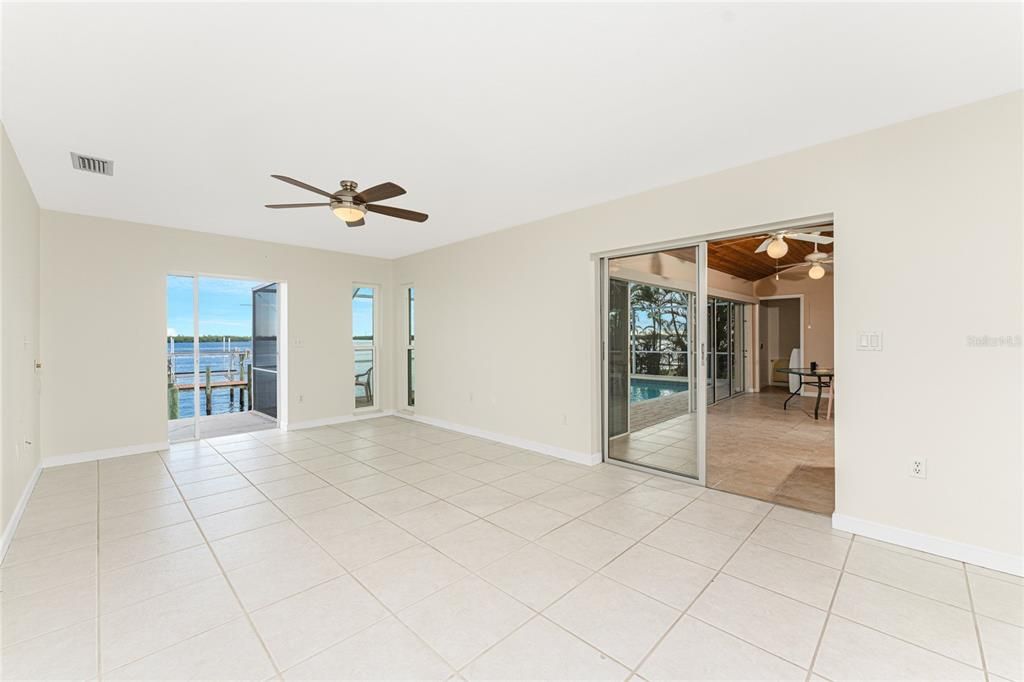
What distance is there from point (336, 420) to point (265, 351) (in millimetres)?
1676

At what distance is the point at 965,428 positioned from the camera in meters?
2.48

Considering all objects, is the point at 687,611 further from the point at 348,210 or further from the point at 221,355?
the point at 221,355

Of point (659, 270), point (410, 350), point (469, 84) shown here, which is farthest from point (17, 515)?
point (659, 270)

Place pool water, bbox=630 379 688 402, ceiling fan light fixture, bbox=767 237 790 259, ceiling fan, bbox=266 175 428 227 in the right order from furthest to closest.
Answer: ceiling fan light fixture, bbox=767 237 790 259
pool water, bbox=630 379 688 402
ceiling fan, bbox=266 175 428 227

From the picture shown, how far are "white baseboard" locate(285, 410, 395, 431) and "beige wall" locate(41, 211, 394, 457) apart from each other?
134 millimetres

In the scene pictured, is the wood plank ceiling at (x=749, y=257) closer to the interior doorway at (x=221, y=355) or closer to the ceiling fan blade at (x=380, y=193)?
the ceiling fan blade at (x=380, y=193)

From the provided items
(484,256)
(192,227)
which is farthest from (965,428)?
(192,227)

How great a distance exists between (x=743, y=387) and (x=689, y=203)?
23.8ft

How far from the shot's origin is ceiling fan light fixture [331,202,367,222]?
10.7ft

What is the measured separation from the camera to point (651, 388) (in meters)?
4.47

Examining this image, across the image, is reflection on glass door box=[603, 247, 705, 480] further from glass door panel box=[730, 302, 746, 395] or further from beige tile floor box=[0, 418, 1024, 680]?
glass door panel box=[730, 302, 746, 395]

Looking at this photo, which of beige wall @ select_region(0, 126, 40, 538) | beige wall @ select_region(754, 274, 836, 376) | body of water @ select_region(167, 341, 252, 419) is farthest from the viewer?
beige wall @ select_region(754, 274, 836, 376)

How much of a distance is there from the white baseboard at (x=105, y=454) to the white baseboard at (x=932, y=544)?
21.6 feet

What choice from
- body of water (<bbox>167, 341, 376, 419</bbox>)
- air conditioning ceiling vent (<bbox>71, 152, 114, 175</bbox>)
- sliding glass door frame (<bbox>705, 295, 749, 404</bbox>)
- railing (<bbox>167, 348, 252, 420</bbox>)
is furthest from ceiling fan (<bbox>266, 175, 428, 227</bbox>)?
sliding glass door frame (<bbox>705, 295, 749, 404</bbox>)
